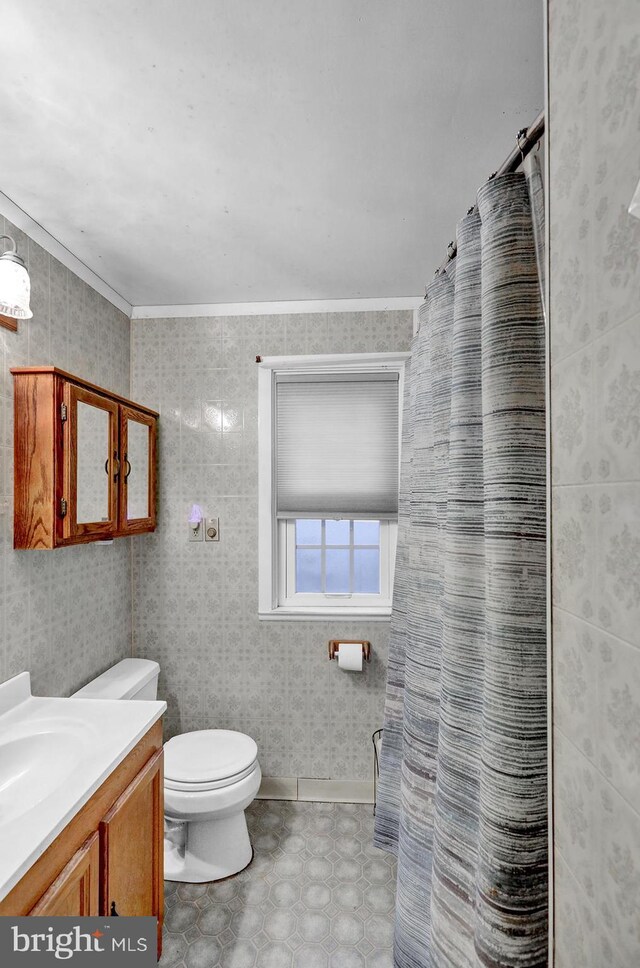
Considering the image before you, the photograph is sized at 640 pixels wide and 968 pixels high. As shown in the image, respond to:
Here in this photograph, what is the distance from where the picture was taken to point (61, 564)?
2.02m

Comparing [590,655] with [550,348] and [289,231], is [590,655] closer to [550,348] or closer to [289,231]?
[550,348]

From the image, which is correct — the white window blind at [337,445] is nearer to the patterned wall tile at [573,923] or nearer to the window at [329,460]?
the window at [329,460]

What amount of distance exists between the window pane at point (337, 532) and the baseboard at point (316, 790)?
1.18 meters

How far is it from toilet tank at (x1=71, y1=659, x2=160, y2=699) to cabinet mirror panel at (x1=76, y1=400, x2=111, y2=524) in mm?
710

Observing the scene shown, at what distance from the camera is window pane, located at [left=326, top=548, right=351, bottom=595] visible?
275cm

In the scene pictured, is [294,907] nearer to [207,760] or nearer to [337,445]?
[207,760]

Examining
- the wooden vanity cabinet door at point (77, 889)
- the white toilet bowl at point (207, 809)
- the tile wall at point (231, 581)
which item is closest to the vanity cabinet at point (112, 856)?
the wooden vanity cabinet door at point (77, 889)

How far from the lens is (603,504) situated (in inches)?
23.2

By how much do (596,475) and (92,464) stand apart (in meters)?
1.80

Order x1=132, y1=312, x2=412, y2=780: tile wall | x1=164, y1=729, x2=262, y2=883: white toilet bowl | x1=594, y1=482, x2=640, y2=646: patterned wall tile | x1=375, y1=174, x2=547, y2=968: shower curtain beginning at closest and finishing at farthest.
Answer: x1=594, y1=482, x2=640, y2=646: patterned wall tile, x1=375, y1=174, x2=547, y2=968: shower curtain, x1=164, y1=729, x2=262, y2=883: white toilet bowl, x1=132, y1=312, x2=412, y2=780: tile wall

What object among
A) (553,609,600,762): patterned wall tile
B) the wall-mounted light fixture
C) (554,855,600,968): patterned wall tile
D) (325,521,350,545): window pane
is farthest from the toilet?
(553,609,600,762): patterned wall tile

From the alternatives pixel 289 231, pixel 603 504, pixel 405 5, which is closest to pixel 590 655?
pixel 603 504

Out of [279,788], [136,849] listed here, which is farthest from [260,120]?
[279,788]

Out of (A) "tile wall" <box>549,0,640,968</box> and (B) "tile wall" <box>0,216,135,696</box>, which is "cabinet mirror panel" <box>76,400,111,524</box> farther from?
(A) "tile wall" <box>549,0,640,968</box>
